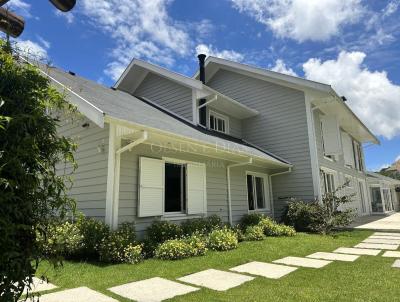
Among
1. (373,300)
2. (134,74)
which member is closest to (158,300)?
(373,300)

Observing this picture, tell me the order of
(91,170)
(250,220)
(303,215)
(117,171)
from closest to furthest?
(117,171) < (91,170) < (250,220) < (303,215)

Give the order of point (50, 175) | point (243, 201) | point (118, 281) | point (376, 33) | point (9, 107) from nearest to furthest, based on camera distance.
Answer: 1. point (9, 107)
2. point (50, 175)
3. point (118, 281)
4. point (243, 201)
5. point (376, 33)

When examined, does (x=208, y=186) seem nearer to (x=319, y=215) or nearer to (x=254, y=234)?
(x=254, y=234)

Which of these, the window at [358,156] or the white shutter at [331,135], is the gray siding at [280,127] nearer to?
the white shutter at [331,135]

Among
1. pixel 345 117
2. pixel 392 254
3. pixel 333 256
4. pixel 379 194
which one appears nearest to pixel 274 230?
pixel 333 256

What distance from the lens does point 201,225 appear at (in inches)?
326

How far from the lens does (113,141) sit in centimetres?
673

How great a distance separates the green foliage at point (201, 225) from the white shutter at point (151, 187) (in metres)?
0.88

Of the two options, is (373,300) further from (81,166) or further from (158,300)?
(81,166)

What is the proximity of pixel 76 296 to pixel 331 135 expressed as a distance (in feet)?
43.3

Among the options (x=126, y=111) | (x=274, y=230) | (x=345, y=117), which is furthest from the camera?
(x=345, y=117)

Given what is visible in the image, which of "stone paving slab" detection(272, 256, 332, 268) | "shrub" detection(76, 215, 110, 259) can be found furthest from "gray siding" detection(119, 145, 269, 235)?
"stone paving slab" detection(272, 256, 332, 268)

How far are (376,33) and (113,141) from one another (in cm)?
1281

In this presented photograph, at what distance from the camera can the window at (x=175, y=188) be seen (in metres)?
8.23
